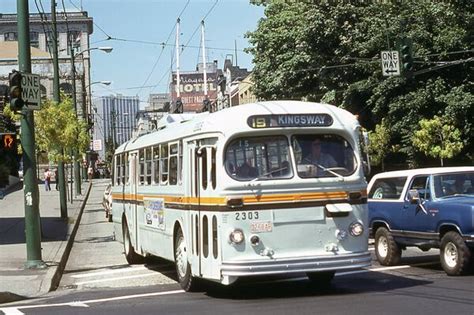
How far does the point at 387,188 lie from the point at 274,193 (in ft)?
16.7

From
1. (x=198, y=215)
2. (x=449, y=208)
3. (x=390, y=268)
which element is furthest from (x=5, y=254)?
(x=449, y=208)

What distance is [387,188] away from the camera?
14.2 m

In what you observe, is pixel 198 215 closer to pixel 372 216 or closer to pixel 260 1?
pixel 372 216

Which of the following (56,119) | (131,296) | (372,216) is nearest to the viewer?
(131,296)

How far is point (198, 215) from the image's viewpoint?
10484mm

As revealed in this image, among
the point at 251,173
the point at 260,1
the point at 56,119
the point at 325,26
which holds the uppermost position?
the point at 260,1

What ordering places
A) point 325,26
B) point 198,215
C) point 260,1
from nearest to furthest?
point 198,215
point 325,26
point 260,1

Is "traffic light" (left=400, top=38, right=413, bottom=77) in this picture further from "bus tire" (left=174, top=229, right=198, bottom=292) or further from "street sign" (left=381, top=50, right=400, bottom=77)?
"bus tire" (left=174, top=229, right=198, bottom=292)

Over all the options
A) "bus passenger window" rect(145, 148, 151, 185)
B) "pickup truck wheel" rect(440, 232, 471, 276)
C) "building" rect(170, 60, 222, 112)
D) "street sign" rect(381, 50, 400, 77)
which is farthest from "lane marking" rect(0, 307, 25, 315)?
"building" rect(170, 60, 222, 112)

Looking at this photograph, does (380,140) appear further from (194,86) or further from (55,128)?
(194,86)

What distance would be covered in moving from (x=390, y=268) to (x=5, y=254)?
365 inches

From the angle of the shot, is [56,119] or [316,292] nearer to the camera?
[316,292]

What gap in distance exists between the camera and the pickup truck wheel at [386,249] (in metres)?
13.7

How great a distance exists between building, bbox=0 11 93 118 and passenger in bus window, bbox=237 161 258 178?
5594 centimetres
